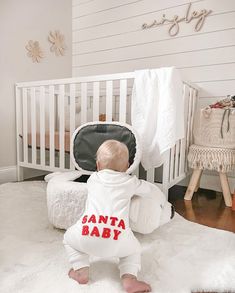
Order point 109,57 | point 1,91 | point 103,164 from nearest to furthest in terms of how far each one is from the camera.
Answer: point 103,164, point 1,91, point 109,57

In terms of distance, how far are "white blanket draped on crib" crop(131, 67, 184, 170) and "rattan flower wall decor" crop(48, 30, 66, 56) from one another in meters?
1.44

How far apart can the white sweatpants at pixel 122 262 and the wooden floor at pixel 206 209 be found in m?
0.64

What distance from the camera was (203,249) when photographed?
1018 millimetres

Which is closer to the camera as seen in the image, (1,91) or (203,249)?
(203,249)

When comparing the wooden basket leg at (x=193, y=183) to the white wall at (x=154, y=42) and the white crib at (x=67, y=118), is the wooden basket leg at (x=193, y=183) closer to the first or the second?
the white crib at (x=67, y=118)

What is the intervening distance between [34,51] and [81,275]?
6.90ft

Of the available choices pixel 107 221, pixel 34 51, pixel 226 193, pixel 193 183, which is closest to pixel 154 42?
pixel 34 51

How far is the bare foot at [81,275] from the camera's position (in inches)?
30.6

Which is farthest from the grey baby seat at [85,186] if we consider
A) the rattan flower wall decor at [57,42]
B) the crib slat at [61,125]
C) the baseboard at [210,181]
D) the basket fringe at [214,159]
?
the rattan flower wall decor at [57,42]

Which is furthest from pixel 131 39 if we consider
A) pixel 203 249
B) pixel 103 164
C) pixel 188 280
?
pixel 188 280

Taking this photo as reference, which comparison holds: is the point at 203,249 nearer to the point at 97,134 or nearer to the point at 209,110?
the point at 97,134

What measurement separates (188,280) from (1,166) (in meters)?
1.79

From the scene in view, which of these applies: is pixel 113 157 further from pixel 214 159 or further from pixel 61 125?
pixel 61 125

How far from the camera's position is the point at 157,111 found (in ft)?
4.61
